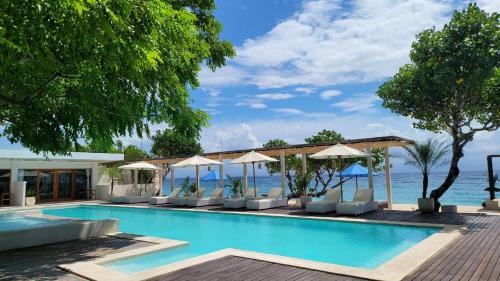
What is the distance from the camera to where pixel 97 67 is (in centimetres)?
591

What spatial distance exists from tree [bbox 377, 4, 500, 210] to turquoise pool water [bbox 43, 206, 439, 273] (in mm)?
4793

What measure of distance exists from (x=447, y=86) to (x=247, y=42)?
755cm

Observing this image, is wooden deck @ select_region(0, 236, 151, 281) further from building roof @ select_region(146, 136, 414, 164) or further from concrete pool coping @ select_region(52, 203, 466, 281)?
building roof @ select_region(146, 136, 414, 164)

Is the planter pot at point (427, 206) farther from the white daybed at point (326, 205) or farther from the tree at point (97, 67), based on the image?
the tree at point (97, 67)

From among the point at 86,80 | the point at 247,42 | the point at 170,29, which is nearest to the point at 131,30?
the point at 170,29

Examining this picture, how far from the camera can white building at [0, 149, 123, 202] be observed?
24.8 meters

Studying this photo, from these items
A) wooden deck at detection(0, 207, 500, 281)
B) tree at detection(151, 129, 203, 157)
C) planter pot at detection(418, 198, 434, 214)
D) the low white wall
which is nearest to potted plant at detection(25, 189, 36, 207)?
the low white wall

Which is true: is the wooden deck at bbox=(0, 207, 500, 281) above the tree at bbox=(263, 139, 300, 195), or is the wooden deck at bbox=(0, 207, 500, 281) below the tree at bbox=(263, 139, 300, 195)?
below

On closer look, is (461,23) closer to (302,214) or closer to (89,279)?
(302,214)

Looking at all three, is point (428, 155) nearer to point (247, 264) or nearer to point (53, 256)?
point (247, 264)

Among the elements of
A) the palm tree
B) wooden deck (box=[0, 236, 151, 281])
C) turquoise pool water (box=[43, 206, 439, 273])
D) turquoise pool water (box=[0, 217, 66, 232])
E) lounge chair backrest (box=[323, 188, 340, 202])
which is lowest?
turquoise pool water (box=[43, 206, 439, 273])

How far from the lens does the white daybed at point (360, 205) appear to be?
13.9m

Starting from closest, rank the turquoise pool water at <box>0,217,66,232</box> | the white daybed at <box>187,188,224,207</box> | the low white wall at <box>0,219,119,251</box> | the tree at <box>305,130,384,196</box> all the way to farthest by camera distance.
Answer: the low white wall at <box>0,219,119,251</box> → the turquoise pool water at <box>0,217,66,232</box> → the white daybed at <box>187,188,224,207</box> → the tree at <box>305,130,384,196</box>

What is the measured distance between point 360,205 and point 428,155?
3.18 m
